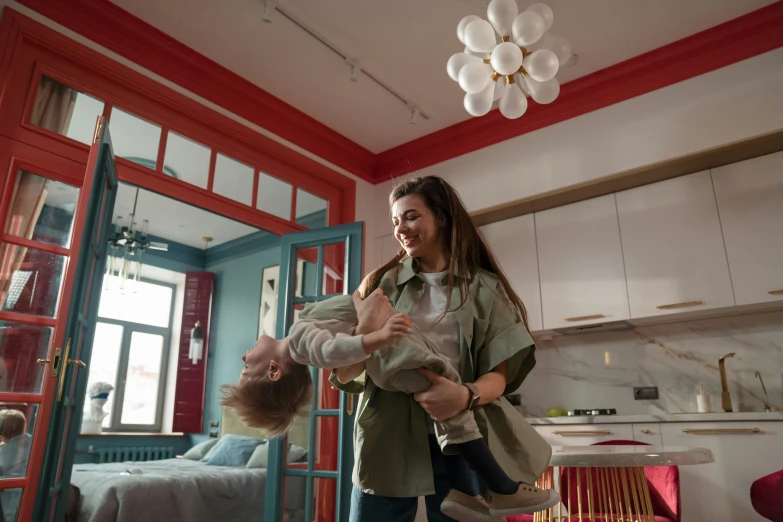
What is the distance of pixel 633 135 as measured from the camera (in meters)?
3.40

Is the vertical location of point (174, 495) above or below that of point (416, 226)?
below

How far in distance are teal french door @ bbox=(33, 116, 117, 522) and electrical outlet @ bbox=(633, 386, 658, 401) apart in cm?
310

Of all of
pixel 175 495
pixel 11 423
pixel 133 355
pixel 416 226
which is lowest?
pixel 175 495

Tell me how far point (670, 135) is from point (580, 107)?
2.06ft

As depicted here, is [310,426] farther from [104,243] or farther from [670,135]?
[670,135]

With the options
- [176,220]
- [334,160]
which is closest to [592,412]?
[334,160]

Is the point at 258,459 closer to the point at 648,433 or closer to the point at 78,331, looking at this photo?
the point at 78,331

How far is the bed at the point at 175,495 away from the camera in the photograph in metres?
3.20

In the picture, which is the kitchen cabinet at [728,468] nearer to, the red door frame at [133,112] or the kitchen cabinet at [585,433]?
the kitchen cabinet at [585,433]

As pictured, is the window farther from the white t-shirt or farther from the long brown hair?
the white t-shirt

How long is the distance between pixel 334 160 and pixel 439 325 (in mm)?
3379

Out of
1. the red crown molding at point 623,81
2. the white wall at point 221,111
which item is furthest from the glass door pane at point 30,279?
the red crown molding at point 623,81

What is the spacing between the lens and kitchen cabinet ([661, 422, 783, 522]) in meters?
2.62

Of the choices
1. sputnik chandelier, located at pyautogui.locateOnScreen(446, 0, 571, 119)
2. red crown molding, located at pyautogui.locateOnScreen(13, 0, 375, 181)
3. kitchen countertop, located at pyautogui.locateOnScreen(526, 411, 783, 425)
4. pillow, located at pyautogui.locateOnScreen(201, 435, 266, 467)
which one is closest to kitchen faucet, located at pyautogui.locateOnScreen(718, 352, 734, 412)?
kitchen countertop, located at pyautogui.locateOnScreen(526, 411, 783, 425)
